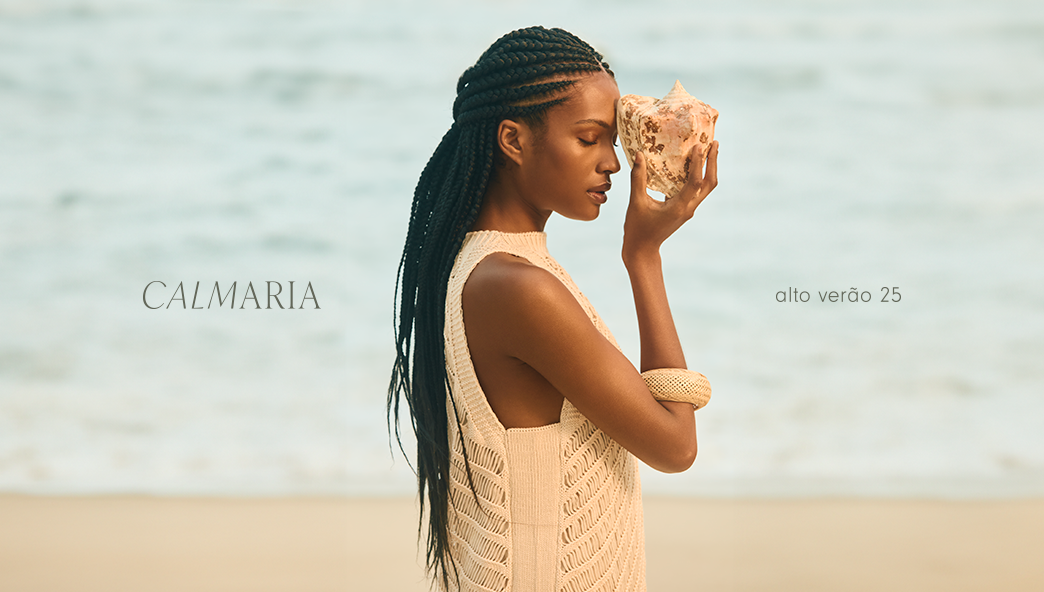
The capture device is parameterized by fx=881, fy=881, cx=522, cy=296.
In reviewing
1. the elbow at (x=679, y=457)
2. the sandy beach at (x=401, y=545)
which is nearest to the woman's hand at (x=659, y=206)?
the elbow at (x=679, y=457)

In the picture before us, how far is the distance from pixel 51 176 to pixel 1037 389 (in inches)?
201

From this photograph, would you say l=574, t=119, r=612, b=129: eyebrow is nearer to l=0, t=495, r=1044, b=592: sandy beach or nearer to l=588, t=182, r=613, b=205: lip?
l=588, t=182, r=613, b=205: lip

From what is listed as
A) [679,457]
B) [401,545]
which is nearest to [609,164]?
[679,457]

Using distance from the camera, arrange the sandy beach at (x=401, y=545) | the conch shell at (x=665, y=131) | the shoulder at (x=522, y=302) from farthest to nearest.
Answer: the sandy beach at (x=401, y=545) < the conch shell at (x=665, y=131) < the shoulder at (x=522, y=302)

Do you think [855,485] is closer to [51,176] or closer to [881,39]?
[881,39]

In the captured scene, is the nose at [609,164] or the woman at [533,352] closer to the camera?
the woman at [533,352]

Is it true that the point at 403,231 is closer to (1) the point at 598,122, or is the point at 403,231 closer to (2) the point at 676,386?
(1) the point at 598,122

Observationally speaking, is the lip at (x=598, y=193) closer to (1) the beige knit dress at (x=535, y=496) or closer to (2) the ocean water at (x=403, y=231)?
(1) the beige knit dress at (x=535, y=496)

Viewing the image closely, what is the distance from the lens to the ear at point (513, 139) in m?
1.11

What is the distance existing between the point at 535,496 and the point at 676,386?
21cm

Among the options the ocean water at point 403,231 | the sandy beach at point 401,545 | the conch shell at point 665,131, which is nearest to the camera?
the conch shell at point 665,131

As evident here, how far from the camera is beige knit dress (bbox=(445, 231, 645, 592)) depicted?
1.04 m

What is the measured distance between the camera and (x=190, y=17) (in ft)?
15.8

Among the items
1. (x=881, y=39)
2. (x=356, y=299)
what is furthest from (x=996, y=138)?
(x=356, y=299)
